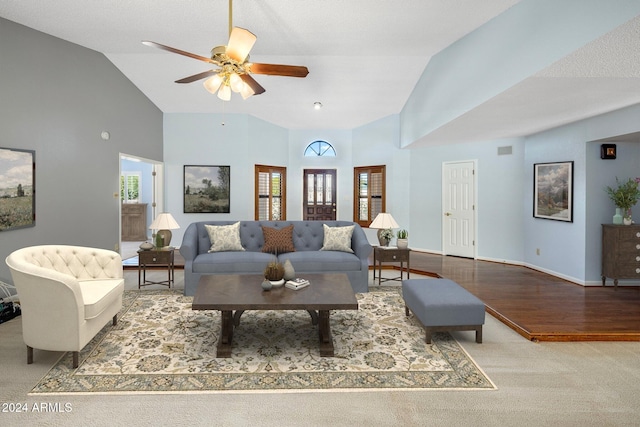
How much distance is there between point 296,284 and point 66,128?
4.14 m

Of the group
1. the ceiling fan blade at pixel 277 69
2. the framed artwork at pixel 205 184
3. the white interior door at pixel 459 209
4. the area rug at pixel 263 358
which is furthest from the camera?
the framed artwork at pixel 205 184

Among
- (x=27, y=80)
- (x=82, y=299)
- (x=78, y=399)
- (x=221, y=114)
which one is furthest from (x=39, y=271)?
(x=221, y=114)

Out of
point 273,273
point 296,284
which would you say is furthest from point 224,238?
point 296,284

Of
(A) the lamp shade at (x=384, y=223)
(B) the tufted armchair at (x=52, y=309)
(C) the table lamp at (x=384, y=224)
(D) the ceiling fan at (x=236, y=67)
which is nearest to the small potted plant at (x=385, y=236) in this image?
(C) the table lamp at (x=384, y=224)

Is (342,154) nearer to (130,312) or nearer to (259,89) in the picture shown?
(259,89)

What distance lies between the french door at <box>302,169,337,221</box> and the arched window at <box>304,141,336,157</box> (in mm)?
382

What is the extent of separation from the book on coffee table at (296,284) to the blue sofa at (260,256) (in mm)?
1437

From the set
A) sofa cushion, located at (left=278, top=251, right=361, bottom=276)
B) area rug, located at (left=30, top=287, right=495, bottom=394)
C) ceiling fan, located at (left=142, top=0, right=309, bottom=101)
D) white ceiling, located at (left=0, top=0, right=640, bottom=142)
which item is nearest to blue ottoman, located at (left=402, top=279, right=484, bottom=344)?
area rug, located at (left=30, top=287, right=495, bottom=394)

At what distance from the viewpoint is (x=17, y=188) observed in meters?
4.55

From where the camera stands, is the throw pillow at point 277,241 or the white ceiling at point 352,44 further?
the throw pillow at point 277,241

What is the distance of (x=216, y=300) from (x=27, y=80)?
3798mm

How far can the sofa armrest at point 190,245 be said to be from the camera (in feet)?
16.4

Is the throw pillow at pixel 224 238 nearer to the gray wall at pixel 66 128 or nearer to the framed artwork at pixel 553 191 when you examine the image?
the gray wall at pixel 66 128

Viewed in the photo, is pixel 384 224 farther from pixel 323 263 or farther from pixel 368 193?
pixel 368 193
